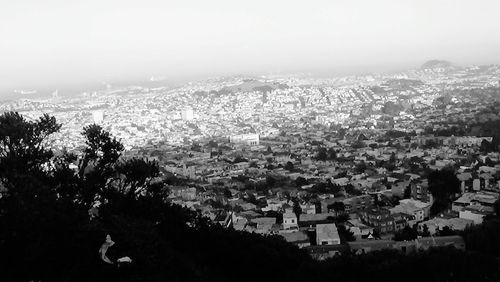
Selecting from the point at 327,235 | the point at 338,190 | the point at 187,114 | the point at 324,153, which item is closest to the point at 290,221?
the point at 327,235

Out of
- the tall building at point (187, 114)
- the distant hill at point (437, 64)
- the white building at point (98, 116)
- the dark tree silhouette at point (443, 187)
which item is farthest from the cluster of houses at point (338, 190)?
the distant hill at point (437, 64)

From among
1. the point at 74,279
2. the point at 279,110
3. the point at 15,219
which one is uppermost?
the point at 15,219

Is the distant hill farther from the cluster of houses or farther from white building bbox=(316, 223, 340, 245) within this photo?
white building bbox=(316, 223, 340, 245)

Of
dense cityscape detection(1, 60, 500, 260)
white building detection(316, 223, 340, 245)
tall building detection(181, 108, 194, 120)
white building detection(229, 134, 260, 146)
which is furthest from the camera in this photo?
tall building detection(181, 108, 194, 120)

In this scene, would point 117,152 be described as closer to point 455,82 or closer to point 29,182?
point 29,182

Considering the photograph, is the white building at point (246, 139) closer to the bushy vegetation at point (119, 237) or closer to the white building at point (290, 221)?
the white building at point (290, 221)

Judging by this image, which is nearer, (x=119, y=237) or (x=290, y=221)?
(x=119, y=237)

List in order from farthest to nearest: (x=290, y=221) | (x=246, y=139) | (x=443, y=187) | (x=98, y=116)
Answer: (x=98, y=116) < (x=246, y=139) < (x=443, y=187) < (x=290, y=221)

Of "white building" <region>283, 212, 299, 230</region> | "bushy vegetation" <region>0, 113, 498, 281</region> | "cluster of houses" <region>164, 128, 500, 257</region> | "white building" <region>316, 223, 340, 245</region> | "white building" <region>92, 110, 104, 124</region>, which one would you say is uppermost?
"bushy vegetation" <region>0, 113, 498, 281</region>

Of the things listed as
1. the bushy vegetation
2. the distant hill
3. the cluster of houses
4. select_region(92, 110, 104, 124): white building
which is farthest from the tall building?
the distant hill

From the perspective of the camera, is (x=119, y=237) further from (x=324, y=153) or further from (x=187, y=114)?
(x=187, y=114)

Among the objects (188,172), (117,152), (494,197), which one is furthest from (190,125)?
(117,152)
